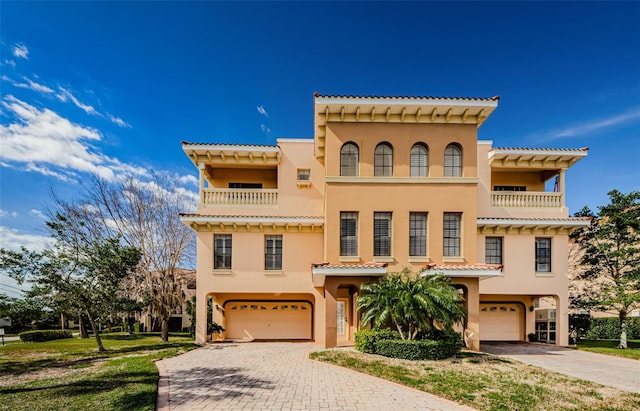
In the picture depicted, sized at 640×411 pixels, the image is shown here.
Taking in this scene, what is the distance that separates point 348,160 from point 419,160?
11.0 ft

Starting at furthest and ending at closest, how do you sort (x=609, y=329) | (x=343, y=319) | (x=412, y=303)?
(x=609, y=329)
(x=343, y=319)
(x=412, y=303)

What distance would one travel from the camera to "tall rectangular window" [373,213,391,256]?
14906 millimetres

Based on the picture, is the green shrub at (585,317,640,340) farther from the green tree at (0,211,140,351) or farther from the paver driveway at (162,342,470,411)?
the green tree at (0,211,140,351)

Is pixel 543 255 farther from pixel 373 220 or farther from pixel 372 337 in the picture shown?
pixel 372 337

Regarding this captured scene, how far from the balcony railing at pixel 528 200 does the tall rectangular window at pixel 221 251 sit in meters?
14.3

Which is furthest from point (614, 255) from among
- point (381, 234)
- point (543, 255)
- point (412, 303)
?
point (412, 303)

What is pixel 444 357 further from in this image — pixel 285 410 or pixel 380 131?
pixel 380 131

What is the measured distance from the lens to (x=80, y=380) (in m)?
9.53

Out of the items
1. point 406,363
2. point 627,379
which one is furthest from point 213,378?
point 627,379

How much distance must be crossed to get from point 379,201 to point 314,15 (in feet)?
32.1

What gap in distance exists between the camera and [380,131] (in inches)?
599

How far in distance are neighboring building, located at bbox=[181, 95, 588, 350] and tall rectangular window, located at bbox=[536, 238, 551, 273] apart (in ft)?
0.17

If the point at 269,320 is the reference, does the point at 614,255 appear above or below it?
above

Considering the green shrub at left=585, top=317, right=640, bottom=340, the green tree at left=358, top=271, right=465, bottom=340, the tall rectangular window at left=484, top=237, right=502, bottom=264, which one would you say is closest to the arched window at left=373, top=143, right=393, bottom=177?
the green tree at left=358, top=271, right=465, bottom=340
